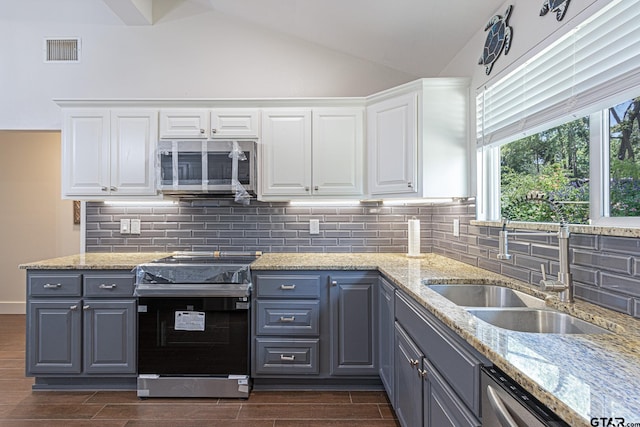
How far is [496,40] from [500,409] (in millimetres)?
2026

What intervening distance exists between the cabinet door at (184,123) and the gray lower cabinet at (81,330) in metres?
1.14

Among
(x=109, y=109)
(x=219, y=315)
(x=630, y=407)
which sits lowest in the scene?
(x=219, y=315)

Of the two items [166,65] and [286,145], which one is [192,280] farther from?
[166,65]

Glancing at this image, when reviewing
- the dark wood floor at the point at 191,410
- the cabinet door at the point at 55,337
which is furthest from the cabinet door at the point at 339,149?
the cabinet door at the point at 55,337

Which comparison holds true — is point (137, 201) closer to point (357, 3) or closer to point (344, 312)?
point (344, 312)

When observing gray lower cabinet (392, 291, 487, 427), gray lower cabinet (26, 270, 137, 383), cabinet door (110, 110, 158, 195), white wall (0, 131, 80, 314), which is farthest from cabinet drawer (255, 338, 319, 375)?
white wall (0, 131, 80, 314)

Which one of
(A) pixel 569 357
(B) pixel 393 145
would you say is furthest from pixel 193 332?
(A) pixel 569 357

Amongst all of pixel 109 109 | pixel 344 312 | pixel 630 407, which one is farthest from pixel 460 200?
pixel 109 109

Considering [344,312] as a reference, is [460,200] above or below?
above

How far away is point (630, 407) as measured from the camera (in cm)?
69

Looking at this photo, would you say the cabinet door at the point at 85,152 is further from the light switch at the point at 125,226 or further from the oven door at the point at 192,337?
the oven door at the point at 192,337

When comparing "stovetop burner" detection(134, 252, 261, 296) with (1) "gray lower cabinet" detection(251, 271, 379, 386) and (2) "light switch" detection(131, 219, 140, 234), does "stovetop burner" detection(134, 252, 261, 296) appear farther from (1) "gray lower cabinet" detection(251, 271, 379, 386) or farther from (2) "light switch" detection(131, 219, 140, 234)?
(2) "light switch" detection(131, 219, 140, 234)

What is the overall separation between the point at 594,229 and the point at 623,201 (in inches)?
6.6

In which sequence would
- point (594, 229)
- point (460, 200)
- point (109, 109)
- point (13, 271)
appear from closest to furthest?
point (594, 229) < point (460, 200) < point (109, 109) < point (13, 271)
